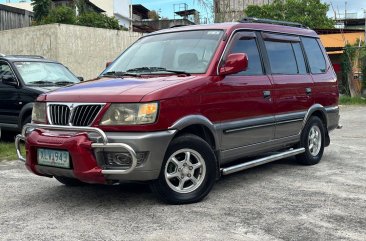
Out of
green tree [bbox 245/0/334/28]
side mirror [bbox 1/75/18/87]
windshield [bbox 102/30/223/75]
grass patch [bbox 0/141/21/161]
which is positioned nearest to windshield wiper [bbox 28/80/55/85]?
side mirror [bbox 1/75/18/87]

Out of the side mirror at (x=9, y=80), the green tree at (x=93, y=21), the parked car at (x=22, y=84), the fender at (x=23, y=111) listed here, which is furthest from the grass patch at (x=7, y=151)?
the green tree at (x=93, y=21)

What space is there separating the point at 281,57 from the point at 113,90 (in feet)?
8.96

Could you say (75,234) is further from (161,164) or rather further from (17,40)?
(17,40)

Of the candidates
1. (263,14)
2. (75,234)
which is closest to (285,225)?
(75,234)

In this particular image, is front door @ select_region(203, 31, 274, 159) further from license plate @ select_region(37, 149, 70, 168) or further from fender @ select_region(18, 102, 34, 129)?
fender @ select_region(18, 102, 34, 129)

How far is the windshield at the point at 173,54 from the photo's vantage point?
543 centimetres

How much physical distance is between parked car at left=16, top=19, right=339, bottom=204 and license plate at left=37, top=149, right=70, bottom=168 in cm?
1

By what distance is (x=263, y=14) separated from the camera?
35.8m

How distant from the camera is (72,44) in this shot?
16.4 metres

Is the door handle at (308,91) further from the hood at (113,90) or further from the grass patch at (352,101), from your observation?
the grass patch at (352,101)

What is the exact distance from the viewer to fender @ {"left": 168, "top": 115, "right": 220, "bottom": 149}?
4763 millimetres

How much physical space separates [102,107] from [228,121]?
1.49 metres

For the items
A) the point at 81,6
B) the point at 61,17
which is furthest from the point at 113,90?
the point at 81,6

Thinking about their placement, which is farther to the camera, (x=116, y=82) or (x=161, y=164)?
(x=116, y=82)
